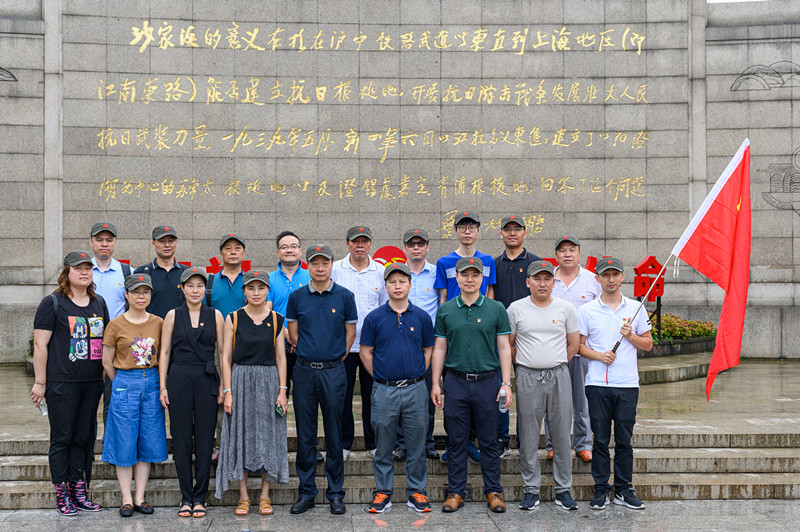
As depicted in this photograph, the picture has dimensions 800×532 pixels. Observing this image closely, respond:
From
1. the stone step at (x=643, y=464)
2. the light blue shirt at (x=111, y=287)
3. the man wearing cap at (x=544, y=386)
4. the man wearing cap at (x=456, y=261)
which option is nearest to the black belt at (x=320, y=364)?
the stone step at (x=643, y=464)

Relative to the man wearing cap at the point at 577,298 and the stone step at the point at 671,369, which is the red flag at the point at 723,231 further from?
the stone step at the point at 671,369

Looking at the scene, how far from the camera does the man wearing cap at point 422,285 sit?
5719mm

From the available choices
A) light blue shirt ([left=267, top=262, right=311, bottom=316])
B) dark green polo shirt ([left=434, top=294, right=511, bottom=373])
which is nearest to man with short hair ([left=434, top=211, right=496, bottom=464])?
dark green polo shirt ([left=434, top=294, right=511, bottom=373])

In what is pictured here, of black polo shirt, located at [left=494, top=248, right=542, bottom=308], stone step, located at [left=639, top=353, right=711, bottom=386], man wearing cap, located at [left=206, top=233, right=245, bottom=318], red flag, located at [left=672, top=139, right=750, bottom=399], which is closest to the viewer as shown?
red flag, located at [left=672, top=139, right=750, bottom=399]

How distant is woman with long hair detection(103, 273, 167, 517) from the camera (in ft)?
16.4

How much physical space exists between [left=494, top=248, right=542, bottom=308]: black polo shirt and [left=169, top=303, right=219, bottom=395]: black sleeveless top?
2236mm

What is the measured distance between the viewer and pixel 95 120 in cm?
1112

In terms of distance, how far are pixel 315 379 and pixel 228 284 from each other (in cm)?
110

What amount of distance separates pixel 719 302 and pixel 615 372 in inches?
288

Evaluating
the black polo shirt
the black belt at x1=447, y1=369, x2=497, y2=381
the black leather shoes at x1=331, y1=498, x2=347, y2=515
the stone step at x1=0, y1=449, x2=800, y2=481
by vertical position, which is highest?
the black polo shirt

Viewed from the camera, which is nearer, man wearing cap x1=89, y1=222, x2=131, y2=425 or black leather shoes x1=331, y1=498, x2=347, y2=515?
black leather shoes x1=331, y1=498, x2=347, y2=515

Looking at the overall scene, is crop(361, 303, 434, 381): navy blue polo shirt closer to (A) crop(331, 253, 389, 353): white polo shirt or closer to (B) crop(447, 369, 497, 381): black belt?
(B) crop(447, 369, 497, 381): black belt

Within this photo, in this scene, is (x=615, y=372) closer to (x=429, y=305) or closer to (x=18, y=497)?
(x=429, y=305)

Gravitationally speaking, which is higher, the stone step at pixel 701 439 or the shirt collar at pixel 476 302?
the shirt collar at pixel 476 302
